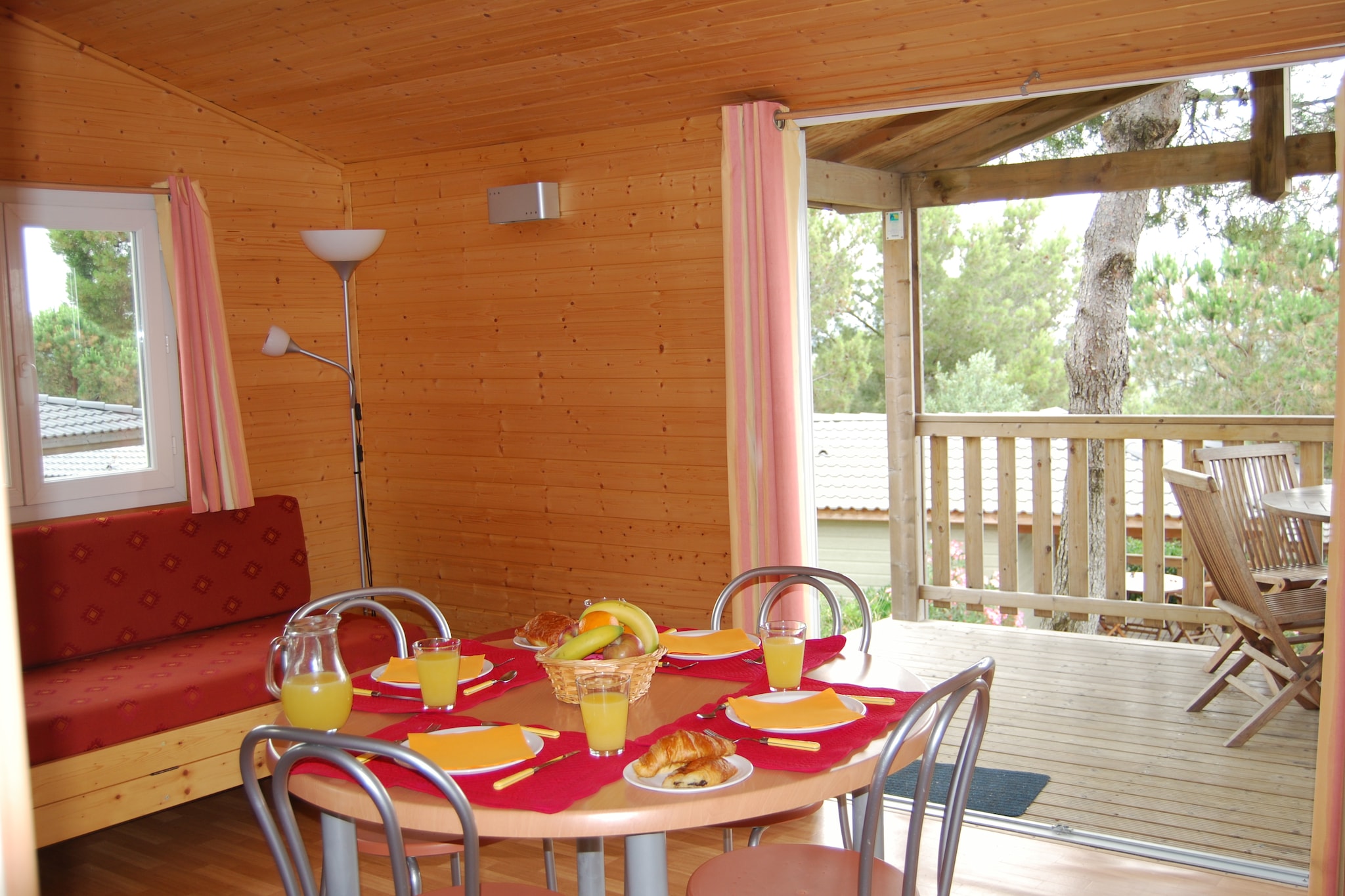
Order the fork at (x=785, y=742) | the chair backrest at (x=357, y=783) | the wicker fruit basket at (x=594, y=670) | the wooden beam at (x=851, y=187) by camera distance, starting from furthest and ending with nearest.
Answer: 1. the wooden beam at (x=851, y=187)
2. the wicker fruit basket at (x=594, y=670)
3. the fork at (x=785, y=742)
4. the chair backrest at (x=357, y=783)

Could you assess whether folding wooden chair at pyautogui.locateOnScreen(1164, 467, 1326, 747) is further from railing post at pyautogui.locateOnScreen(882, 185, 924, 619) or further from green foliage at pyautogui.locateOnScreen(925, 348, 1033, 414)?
green foliage at pyautogui.locateOnScreen(925, 348, 1033, 414)

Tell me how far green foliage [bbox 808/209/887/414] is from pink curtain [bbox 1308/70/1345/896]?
6745 mm

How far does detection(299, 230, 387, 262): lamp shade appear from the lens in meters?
4.11

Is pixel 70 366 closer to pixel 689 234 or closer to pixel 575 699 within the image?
pixel 689 234

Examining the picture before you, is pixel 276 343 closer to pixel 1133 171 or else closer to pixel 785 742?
pixel 785 742

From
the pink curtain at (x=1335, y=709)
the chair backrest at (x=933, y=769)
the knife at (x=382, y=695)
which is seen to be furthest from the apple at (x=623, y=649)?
the pink curtain at (x=1335, y=709)

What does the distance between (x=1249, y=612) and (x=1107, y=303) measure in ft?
11.6

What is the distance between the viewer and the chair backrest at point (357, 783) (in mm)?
1529

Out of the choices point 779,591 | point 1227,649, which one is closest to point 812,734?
point 779,591

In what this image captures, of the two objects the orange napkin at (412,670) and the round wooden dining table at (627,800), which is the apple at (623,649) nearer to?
the round wooden dining table at (627,800)

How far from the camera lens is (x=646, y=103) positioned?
3684mm

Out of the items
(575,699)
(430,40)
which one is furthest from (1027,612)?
(575,699)

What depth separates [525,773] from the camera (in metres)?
1.69

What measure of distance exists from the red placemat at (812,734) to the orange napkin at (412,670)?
0.49 m
